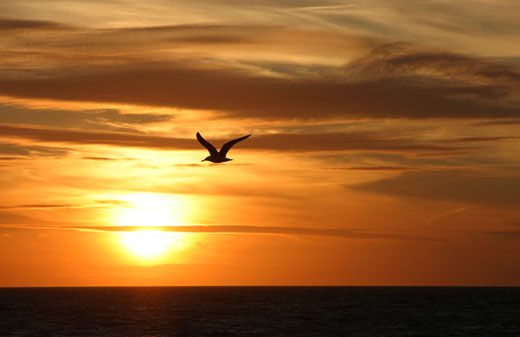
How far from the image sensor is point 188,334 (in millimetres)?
95000

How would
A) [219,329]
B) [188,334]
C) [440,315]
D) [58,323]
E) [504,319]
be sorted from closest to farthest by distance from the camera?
[188,334] < [219,329] < [58,323] < [504,319] < [440,315]

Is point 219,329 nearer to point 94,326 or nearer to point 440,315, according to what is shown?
point 94,326

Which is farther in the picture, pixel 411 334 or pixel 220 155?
pixel 411 334

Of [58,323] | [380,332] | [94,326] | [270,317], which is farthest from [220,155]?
[270,317]

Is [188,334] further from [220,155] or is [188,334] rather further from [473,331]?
[220,155]

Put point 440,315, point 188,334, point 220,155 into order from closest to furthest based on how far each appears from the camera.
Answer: point 220,155
point 188,334
point 440,315

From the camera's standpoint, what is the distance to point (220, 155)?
177 feet

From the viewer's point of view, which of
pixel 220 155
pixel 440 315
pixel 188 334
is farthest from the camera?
pixel 440 315

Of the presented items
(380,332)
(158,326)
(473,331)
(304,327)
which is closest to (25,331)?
(158,326)

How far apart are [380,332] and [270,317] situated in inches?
1204

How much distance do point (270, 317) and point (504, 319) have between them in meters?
35.7

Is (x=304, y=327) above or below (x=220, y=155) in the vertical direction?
below

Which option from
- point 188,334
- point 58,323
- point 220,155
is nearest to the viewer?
point 220,155

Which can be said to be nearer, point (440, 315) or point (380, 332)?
point (380, 332)
